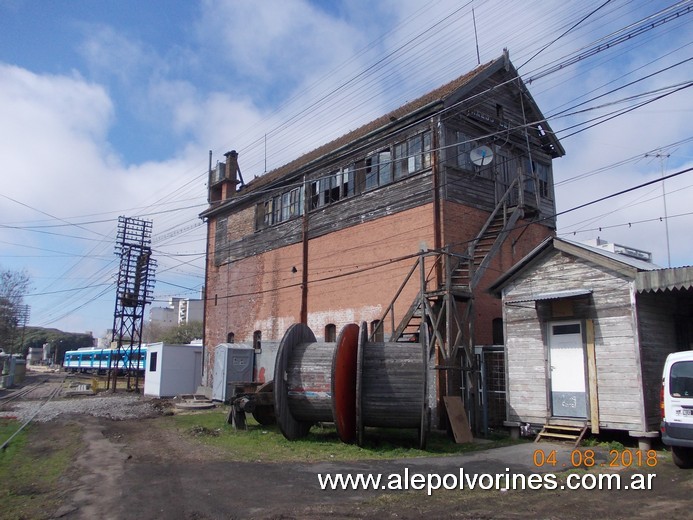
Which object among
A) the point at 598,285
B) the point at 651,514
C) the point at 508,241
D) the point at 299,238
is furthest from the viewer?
the point at 299,238

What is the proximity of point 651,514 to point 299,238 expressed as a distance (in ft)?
62.6

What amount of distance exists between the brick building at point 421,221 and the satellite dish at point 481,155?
5 cm

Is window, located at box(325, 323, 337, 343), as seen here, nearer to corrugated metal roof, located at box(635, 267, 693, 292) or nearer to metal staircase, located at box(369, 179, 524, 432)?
metal staircase, located at box(369, 179, 524, 432)

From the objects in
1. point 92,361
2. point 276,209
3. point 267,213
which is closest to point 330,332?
point 276,209

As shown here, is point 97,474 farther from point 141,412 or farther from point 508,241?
point 508,241

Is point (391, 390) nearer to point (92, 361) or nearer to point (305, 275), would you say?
point (305, 275)

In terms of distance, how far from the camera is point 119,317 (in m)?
34.6

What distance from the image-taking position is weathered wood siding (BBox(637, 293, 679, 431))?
38.7 ft

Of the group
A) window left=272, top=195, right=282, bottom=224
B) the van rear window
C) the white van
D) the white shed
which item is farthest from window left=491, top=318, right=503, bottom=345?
the white shed

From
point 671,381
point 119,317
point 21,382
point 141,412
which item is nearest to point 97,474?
point 671,381

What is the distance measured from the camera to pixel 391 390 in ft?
38.5

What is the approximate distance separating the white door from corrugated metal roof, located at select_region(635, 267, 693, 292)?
1743mm

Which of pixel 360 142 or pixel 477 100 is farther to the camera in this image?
pixel 360 142
